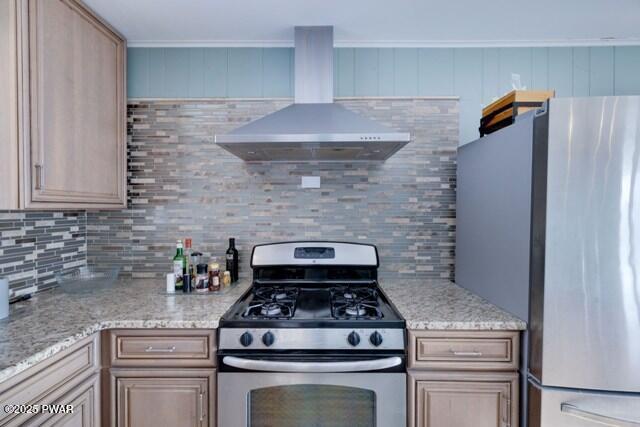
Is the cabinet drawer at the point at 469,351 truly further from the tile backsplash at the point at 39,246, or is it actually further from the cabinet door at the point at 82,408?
the tile backsplash at the point at 39,246

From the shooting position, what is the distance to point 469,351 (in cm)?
134

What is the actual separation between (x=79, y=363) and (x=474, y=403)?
1530 millimetres

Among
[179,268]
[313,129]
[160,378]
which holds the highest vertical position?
[313,129]

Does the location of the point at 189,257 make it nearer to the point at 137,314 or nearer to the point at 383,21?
the point at 137,314

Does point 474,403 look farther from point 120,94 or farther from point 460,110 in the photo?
point 120,94

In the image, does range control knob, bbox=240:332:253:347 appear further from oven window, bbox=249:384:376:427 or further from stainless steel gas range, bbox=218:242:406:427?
oven window, bbox=249:384:376:427

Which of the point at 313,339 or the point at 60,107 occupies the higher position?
→ the point at 60,107

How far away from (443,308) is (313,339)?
60 centimetres

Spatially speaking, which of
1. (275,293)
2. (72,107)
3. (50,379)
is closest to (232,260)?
(275,293)

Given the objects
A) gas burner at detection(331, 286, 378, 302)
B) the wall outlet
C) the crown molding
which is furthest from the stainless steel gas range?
the crown molding

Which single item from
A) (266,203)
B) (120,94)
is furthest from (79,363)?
(120,94)

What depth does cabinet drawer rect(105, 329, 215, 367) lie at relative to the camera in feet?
4.41

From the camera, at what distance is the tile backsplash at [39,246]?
1.57 meters

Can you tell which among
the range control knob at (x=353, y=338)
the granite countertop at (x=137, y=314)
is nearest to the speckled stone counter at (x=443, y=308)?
the granite countertop at (x=137, y=314)
